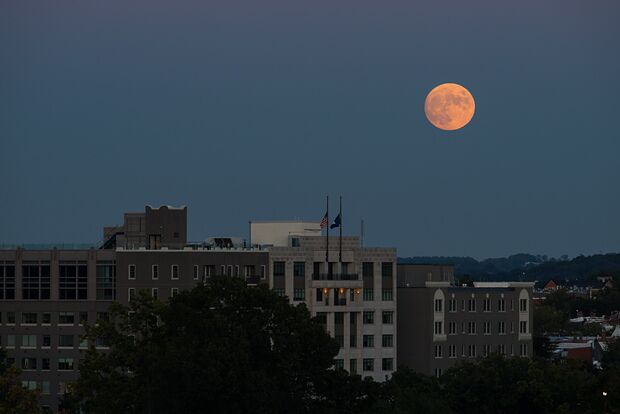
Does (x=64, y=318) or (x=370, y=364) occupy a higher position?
(x=64, y=318)

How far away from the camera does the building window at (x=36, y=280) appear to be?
18425cm

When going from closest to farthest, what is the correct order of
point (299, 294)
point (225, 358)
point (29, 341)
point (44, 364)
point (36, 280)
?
point (225, 358), point (44, 364), point (29, 341), point (36, 280), point (299, 294)

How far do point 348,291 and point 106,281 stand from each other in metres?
26.1

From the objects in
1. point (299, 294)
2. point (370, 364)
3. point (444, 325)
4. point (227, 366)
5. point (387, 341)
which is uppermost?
point (299, 294)

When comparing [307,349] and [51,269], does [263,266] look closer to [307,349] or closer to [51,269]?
[51,269]

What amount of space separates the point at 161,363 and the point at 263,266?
71.4 m

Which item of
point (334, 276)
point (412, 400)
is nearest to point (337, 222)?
point (334, 276)

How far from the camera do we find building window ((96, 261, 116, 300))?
604ft

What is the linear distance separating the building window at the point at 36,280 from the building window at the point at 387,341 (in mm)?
36060

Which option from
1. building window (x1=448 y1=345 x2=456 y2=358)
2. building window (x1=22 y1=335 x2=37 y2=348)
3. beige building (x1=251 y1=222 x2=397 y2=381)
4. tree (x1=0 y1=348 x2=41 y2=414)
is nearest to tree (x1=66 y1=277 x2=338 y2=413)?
tree (x1=0 y1=348 x2=41 y2=414)

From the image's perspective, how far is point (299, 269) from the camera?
190625 mm

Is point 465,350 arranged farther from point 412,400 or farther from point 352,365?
point 412,400

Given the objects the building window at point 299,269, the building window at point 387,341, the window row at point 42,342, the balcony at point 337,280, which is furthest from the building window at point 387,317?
the window row at point 42,342

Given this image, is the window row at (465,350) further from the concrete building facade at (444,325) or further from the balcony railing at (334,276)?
the balcony railing at (334,276)
